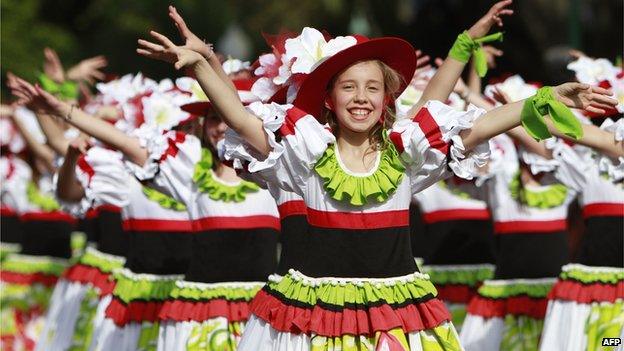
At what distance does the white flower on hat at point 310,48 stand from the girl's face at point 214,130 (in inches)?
60.7

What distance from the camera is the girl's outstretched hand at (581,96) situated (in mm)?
5348

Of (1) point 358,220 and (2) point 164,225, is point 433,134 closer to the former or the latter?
(1) point 358,220

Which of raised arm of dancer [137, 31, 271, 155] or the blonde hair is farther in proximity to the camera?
the blonde hair

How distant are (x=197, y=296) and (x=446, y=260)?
3.55 metres

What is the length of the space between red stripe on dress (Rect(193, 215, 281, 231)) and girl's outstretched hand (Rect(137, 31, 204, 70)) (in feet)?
6.34

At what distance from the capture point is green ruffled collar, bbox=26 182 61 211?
40.7 feet

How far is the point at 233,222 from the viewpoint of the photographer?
23.8 ft

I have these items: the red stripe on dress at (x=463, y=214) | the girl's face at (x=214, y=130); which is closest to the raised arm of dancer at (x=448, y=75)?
the girl's face at (x=214, y=130)

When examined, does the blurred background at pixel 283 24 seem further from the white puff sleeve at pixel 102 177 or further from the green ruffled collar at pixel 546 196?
the white puff sleeve at pixel 102 177

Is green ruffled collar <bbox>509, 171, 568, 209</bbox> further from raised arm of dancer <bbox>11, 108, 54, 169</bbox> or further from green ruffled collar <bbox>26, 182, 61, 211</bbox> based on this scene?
green ruffled collar <bbox>26, 182, 61, 211</bbox>

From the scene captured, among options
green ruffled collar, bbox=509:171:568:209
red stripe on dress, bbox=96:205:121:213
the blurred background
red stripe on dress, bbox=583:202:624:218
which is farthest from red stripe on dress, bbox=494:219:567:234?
the blurred background

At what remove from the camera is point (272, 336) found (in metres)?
5.59

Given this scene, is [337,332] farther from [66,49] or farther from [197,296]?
[66,49]

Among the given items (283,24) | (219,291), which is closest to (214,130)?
(219,291)
